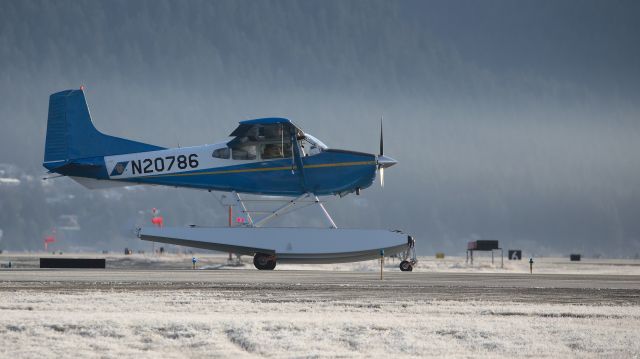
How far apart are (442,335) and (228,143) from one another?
27331 millimetres

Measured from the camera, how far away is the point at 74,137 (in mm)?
46812

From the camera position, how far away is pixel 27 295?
25.2 meters

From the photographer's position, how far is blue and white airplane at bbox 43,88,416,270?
42.6 metres

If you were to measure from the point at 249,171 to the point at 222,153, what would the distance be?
1.51m

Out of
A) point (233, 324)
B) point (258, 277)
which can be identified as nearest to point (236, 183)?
point (258, 277)

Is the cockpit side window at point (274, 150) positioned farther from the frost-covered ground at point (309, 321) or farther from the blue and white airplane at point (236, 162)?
the frost-covered ground at point (309, 321)

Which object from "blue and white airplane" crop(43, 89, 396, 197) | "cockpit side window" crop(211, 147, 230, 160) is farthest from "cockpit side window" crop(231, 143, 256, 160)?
"cockpit side window" crop(211, 147, 230, 160)

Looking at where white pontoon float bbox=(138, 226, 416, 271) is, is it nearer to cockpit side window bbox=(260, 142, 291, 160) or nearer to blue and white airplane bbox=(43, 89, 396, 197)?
blue and white airplane bbox=(43, 89, 396, 197)

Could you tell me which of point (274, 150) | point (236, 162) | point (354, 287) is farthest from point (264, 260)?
point (354, 287)

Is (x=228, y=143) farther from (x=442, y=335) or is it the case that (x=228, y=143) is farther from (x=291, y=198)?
(x=442, y=335)

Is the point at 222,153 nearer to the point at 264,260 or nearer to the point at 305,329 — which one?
the point at 264,260

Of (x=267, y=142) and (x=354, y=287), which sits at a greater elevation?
(x=267, y=142)

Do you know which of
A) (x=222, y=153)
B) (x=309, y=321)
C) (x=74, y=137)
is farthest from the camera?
→ (x=74, y=137)

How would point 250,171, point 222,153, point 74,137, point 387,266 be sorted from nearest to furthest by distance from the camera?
point 250,171, point 222,153, point 74,137, point 387,266
